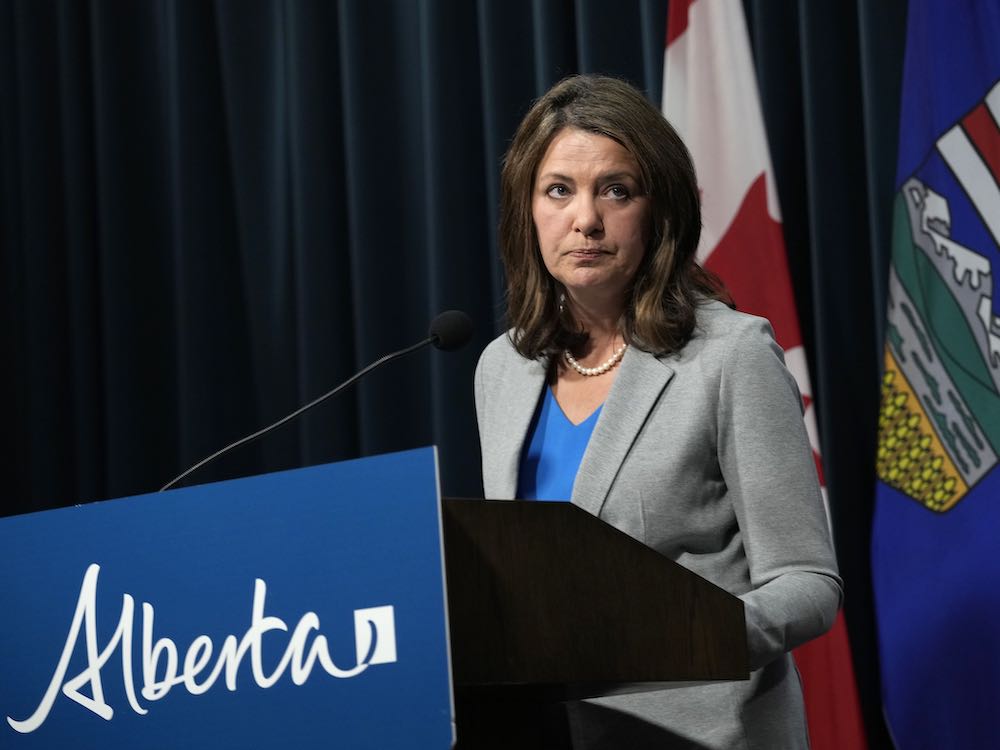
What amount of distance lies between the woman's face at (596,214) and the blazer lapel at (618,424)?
5.2 inches

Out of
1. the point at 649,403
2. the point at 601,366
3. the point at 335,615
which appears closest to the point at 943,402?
the point at 601,366

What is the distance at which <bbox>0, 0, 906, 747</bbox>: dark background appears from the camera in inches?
118

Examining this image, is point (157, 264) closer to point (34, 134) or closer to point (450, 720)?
point (34, 134)

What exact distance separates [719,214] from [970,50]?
1.93ft

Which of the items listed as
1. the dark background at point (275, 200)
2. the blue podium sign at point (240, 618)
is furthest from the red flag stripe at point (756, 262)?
the blue podium sign at point (240, 618)

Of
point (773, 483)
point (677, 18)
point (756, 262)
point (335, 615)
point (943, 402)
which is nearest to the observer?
point (335, 615)

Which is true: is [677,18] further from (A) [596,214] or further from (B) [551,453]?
(B) [551,453]

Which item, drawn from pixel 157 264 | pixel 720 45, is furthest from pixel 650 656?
pixel 157 264

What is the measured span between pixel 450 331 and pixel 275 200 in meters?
2.01

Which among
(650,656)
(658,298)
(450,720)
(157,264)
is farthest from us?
(157,264)

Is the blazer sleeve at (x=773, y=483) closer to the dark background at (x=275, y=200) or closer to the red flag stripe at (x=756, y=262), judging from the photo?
the red flag stripe at (x=756, y=262)

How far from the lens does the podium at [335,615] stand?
3.01 ft

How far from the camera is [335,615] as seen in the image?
3.06 ft

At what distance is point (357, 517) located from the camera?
3.10 feet
